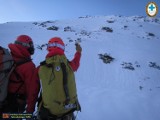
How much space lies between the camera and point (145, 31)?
1655 inches

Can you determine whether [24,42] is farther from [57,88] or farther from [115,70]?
[115,70]

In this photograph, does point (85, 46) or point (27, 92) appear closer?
point (27, 92)

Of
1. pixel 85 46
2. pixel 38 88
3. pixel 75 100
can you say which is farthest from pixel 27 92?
pixel 85 46

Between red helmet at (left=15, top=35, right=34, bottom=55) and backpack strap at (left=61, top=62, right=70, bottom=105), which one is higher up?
red helmet at (left=15, top=35, right=34, bottom=55)

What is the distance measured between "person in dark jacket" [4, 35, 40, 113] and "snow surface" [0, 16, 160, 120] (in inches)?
346

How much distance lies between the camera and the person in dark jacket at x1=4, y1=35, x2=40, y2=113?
3.88 metres

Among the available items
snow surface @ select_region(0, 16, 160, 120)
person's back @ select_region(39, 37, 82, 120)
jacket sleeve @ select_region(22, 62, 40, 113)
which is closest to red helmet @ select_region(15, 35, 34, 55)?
jacket sleeve @ select_region(22, 62, 40, 113)

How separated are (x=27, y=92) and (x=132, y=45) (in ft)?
97.6

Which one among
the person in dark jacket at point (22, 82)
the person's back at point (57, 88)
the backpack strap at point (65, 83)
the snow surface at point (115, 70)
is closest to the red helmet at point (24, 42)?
the person in dark jacket at point (22, 82)

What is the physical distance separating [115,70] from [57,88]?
805 inches

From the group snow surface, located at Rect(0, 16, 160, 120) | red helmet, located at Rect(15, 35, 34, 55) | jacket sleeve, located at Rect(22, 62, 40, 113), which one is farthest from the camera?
snow surface, located at Rect(0, 16, 160, 120)

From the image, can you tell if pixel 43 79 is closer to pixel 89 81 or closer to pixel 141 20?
pixel 89 81

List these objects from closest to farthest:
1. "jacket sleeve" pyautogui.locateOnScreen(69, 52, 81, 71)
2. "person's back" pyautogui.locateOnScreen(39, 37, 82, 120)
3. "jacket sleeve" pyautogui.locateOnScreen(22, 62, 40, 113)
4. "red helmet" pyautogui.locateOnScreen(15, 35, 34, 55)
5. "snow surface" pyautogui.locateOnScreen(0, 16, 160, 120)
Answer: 1. "person's back" pyautogui.locateOnScreen(39, 37, 82, 120)
2. "jacket sleeve" pyautogui.locateOnScreen(22, 62, 40, 113)
3. "jacket sleeve" pyautogui.locateOnScreen(69, 52, 81, 71)
4. "red helmet" pyautogui.locateOnScreen(15, 35, 34, 55)
5. "snow surface" pyautogui.locateOnScreen(0, 16, 160, 120)

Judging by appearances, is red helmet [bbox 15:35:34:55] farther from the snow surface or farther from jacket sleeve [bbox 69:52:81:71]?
the snow surface
